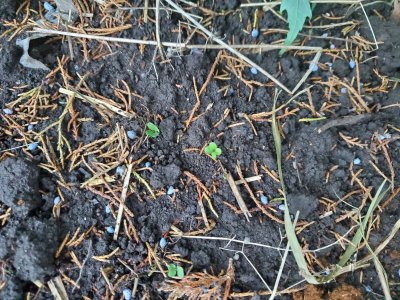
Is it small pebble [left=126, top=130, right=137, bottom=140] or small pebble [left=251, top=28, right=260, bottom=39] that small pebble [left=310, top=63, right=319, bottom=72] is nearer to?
small pebble [left=251, top=28, right=260, bottom=39]

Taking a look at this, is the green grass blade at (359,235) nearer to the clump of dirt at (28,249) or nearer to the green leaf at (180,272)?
the green leaf at (180,272)

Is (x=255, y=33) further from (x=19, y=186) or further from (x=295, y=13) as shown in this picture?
(x=19, y=186)

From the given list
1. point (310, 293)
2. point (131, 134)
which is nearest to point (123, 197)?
point (131, 134)

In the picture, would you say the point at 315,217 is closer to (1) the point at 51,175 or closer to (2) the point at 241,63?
(2) the point at 241,63

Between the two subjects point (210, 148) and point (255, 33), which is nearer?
point (210, 148)

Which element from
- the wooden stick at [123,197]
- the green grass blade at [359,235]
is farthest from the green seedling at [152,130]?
the green grass blade at [359,235]

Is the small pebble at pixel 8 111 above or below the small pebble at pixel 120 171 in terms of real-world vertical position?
above

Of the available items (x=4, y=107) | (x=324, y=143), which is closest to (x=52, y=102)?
(x=4, y=107)

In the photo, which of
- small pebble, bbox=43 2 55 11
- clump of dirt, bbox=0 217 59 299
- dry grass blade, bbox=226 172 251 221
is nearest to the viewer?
clump of dirt, bbox=0 217 59 299

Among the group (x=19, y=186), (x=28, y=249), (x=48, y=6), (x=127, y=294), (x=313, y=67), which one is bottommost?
(x=127, y=294)

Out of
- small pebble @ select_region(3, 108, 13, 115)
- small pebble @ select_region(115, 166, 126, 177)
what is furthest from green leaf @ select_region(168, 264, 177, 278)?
small pebble @ select_region(3, 108, 13, 115)
